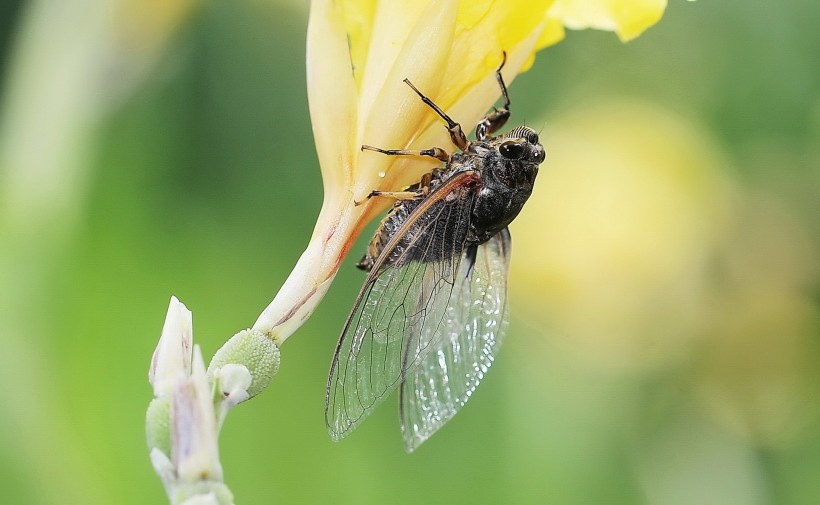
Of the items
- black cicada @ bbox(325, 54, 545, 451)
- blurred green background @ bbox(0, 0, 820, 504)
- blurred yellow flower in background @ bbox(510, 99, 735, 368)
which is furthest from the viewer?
blurred yellow flower in background @ bbox(510, 99, 735, 368)

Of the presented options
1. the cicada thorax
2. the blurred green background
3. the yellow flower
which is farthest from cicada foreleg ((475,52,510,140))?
the blurred green background

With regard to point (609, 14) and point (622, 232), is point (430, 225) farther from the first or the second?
point (622, 232)

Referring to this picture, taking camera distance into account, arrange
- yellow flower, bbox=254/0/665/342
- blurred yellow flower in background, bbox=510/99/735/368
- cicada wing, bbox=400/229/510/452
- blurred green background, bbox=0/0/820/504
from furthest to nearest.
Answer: blurred yellow flower in background, bbox=510/99/735/368, blurred green background, bbox=0/0/820/504, cicada wing, bbox=400/229/510/452, yellow flower, bbox=254/0/665/342

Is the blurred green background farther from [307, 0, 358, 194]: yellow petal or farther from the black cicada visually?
[307, 0, 358, 194]: yellow petal

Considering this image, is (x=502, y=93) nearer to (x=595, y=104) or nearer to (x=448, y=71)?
(x=448, y=71)

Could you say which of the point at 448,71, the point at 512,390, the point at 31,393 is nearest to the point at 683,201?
the point at 512,390

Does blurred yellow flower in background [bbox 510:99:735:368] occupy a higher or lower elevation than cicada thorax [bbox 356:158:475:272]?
higher

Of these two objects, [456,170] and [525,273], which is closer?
[456,170]

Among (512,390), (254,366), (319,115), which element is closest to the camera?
(254,366)
